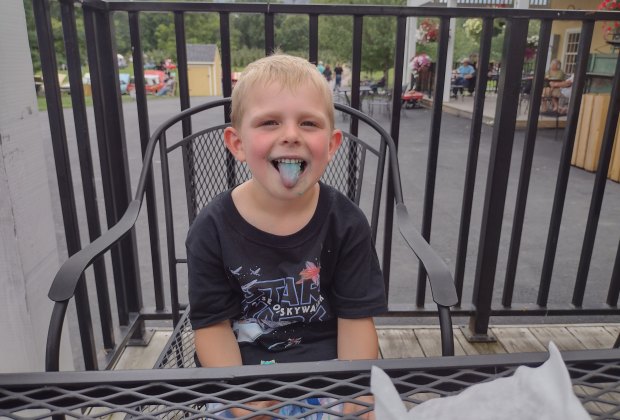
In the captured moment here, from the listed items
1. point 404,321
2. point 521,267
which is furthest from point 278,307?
point 521,267

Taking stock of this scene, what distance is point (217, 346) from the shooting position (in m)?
1.11

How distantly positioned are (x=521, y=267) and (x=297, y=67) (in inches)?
125

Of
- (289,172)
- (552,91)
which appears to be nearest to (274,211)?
(289,172)

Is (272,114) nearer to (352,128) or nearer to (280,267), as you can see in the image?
(280,267)

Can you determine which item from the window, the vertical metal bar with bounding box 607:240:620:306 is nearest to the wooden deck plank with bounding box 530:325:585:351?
the vertical metal bar with bounding box 607:240:620:306

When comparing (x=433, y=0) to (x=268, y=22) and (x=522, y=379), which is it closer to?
(x=268, y=22)

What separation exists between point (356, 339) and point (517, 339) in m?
1.42

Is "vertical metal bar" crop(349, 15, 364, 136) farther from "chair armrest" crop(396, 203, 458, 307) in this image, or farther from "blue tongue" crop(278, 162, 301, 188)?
"blue tongue" crop(278, 162, 301, 188)

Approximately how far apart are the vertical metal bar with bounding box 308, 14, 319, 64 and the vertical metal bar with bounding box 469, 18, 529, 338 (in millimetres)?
696

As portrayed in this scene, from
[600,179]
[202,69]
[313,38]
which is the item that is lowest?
[202,69]

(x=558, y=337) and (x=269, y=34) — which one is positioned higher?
(x=269, y=34)

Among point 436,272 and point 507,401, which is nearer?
point 507,401

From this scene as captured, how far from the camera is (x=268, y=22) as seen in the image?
1851 mm

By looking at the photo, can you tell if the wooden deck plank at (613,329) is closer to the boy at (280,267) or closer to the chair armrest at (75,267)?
the boy at (280,267)
